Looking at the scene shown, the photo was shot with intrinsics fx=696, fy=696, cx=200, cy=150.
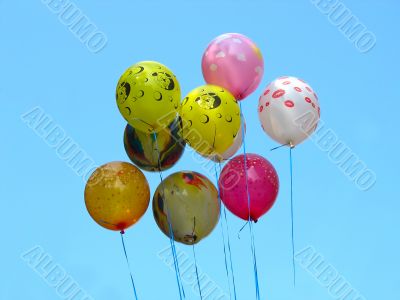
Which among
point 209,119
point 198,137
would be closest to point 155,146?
point 198,137

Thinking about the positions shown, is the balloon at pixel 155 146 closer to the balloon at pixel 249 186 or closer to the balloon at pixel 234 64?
the balloon at pixel 249 186

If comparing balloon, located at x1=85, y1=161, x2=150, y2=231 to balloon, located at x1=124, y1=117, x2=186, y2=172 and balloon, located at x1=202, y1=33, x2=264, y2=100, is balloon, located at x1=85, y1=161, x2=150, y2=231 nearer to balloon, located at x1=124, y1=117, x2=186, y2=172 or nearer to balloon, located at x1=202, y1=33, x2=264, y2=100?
balloon, located at x1=124, y1=117, x2=186, y2=172

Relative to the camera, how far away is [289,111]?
20.0 feet

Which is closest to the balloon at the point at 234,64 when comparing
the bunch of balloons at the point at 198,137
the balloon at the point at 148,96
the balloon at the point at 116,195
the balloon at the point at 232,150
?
the bunch of balloons at the point at 198,137

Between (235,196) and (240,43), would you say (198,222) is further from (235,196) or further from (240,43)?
(240,43)

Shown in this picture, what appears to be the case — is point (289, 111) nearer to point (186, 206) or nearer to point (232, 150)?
point (232, 150)

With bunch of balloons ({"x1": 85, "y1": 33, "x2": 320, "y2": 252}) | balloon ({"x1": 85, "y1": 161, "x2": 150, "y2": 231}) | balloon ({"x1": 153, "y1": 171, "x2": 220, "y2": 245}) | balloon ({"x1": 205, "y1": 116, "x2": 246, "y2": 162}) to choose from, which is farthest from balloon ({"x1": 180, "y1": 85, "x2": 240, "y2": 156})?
balloon ({"x1": 85, "y1": 161, "x2": 150, "y2": 231})

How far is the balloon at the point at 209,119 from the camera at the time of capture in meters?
5.79

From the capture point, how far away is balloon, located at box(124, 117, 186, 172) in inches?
229

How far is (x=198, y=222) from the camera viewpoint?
19.2 ft

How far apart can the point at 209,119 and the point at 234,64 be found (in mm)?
634

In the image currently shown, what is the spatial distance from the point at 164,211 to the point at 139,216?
9.5 inches

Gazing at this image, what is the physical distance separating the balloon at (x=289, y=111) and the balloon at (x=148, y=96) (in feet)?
3.14

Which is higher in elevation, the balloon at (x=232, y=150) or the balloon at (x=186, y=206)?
the balloon at (x=232, y=150)
